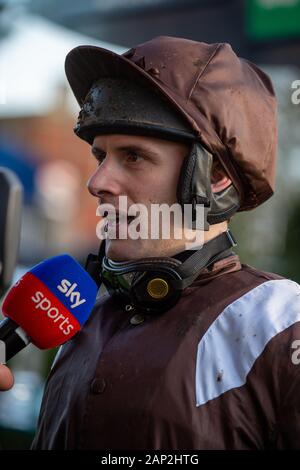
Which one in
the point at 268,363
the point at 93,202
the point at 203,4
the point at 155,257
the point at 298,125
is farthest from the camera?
the point at 93,202

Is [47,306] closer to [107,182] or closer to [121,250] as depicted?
[121,250]

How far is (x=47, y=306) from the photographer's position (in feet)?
7.23

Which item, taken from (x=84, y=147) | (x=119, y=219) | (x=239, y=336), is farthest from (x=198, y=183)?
(x=84, y=147)

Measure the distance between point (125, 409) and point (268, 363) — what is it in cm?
39

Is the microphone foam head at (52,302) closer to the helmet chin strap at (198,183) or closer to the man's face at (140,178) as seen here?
the man's face at (140,178)

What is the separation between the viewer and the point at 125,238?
2.28 metres

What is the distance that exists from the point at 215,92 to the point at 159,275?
0.55 m

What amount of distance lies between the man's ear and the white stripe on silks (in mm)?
369

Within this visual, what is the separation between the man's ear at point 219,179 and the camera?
2322 millimetres

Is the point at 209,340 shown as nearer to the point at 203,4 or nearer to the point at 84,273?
the point at 84,273

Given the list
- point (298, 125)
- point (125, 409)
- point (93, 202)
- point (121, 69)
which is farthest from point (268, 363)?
point (93, 202)

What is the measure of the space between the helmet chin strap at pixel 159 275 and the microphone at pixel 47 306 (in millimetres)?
113

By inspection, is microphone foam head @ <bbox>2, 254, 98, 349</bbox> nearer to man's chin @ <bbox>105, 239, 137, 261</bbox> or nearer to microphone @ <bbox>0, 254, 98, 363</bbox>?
microphone @ <bbox>0, 254, 98, 363</bbox>

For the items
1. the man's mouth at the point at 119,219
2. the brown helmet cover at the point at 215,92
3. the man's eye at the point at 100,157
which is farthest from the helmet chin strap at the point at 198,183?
the man's eye at the point at 100,157
